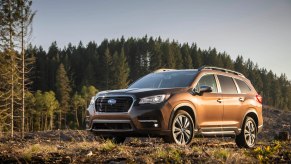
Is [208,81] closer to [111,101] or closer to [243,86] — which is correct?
[243,86]

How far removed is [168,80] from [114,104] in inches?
70.4

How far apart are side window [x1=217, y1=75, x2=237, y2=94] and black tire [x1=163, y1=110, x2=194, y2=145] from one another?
1.95 meters

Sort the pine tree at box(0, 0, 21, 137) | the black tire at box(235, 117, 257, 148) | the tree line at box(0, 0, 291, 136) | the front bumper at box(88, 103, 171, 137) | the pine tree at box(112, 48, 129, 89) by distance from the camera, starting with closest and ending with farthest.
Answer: the front bumper at box(88, 103, 171, 137), the black tire at box(235, 117, 257, 148), the pine tree at box(0, 0, 21, 137), the tree line at box(0, 0, 291, 136), the pine tree at box(112, 48, 129, 89)

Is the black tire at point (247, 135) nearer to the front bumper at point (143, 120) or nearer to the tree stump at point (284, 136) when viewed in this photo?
the front bumper at point (143, 120)

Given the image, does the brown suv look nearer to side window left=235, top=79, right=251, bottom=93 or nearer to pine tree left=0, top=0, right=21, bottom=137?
side window left=235, top=79, right=251, bottom=93

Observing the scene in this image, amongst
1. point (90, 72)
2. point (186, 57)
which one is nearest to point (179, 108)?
point (90, 72)

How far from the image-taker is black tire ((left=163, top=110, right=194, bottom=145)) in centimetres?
941

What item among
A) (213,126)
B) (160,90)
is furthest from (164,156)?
(213,126)

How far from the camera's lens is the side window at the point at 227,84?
11.5 meters

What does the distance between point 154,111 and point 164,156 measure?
2.79 meters

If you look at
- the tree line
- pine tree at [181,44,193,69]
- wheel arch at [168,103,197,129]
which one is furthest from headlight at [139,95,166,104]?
pine tree at [181,44,193,69]

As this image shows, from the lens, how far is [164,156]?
20.8ft

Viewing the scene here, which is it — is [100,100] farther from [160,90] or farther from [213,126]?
[213,126]

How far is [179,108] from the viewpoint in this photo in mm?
9664
